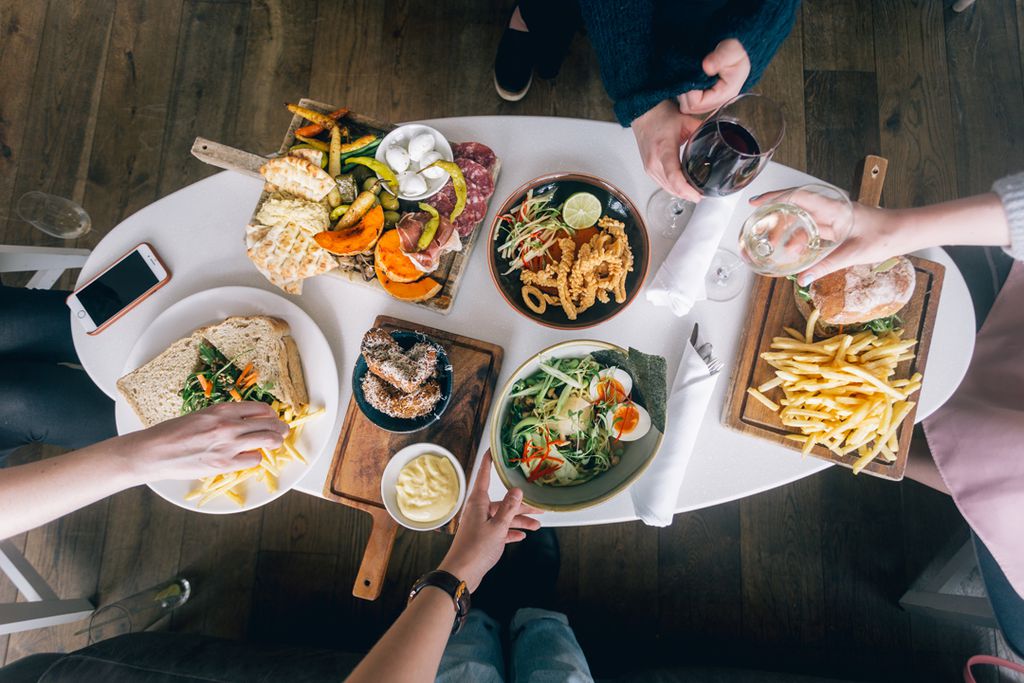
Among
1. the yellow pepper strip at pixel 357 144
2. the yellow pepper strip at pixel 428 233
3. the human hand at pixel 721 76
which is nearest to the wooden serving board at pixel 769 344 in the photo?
the human hand at pixel 721 76

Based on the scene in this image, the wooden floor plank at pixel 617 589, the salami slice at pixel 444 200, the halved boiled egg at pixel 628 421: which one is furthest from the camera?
the wooden floor plank at pixel 617 589

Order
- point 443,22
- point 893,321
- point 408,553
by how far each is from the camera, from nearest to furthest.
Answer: point 893,321, point 408,553, point 443,22

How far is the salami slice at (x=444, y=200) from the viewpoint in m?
1.45

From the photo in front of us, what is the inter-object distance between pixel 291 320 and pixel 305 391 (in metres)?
0.18

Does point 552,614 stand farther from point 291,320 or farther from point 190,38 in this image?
point 190,38

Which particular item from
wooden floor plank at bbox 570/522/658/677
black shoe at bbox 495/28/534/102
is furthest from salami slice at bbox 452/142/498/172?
wooden floor plank at bbox 570/522/658/677

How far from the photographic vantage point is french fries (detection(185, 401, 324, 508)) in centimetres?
142

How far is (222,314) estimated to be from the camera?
4.96ft

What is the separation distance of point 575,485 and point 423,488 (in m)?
0.36

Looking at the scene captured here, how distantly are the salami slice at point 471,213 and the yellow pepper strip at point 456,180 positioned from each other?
0.11ft

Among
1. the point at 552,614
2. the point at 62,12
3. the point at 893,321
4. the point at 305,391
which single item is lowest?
the point at 552,614

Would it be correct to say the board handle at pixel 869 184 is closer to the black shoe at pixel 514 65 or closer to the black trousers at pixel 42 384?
the black shoe at pixel 514 65

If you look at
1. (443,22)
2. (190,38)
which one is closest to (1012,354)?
(443,22)

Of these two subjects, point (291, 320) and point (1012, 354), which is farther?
point (1012, 354)
